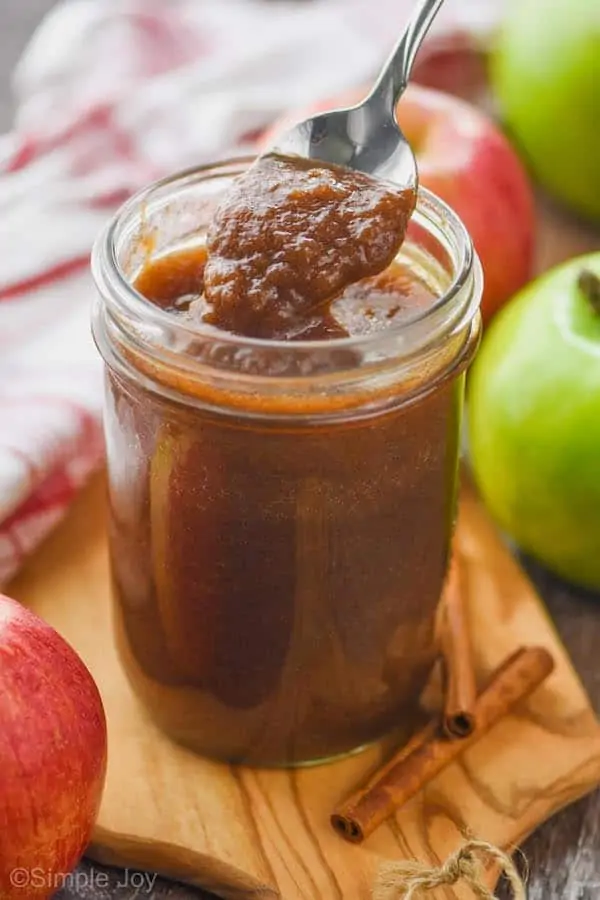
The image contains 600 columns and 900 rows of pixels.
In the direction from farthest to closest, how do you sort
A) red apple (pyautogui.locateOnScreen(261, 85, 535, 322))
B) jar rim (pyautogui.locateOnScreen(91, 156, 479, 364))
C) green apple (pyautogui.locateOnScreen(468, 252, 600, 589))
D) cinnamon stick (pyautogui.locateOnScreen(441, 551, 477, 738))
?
red apple (pyautogui.locateOnScreen(261, 85, 535, 322)) → green apple (pyautogui.locateOnScreen(468, 252, 600, 589)) → cinnamon stick (pyautogui.locateOnScreen(441, 551, 477, 738)) → jar rim (pyautogui.locateOnScreen(91, 156, 479, 364))

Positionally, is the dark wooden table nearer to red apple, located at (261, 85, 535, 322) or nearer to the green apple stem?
the green apple stem

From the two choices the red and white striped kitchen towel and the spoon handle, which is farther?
the red and white striped kitchen towel

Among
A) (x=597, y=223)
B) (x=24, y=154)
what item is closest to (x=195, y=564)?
(x=24, y=154)

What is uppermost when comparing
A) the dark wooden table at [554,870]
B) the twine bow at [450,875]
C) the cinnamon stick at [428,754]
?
the twine bow at [450,875]

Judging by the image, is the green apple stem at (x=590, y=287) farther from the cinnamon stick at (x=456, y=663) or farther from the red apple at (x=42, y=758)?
the red apple at (x=42, y=758)

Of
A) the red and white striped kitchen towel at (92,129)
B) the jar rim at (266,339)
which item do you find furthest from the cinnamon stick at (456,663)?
the red and white striped kitchen towel at (92,129)

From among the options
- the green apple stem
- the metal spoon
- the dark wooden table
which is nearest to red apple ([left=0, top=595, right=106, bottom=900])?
the dark wooden table

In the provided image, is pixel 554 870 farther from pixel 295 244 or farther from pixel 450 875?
pixel 295 244
